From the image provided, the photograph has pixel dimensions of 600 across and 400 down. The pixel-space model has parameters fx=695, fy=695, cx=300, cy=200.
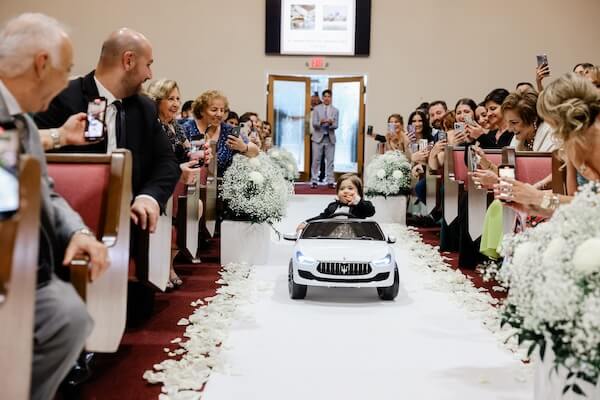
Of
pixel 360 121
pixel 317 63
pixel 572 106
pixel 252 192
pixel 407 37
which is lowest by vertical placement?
pixel 252 192

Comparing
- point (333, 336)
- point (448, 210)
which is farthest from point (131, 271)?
point (448, 210)

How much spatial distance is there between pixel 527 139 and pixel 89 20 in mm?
10702

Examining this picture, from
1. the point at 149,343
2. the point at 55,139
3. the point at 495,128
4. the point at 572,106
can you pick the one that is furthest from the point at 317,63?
the point at 572,106

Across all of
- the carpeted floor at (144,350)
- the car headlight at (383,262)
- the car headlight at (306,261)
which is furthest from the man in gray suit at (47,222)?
the car headlight at (383,262)

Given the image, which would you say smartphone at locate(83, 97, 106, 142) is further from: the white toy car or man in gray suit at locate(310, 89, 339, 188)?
Answer: man in gray suit at locate(310, 89, 339, 188)

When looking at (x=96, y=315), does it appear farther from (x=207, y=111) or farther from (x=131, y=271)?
(x=207, y=111)

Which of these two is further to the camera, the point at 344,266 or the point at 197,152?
the point at 197,152

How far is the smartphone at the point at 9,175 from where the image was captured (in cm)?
151

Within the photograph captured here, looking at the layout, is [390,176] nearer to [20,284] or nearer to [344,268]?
[344,268]

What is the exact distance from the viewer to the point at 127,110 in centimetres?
346

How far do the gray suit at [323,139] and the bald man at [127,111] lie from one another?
10.6 meters

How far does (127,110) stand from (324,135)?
1093 cm

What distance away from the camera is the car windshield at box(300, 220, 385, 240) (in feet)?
15.7

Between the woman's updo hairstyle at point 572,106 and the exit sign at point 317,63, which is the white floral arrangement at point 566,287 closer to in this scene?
the woman's updo hairstyle at point 572,106
